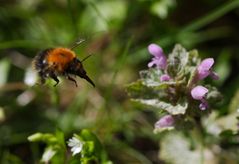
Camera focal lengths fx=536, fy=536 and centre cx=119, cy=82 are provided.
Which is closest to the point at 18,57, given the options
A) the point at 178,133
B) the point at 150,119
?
the point at 150,119

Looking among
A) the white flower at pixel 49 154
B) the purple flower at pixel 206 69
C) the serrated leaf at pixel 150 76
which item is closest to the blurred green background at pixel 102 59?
the white flower at pixel 49 154

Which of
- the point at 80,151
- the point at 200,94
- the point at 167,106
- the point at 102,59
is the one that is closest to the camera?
the point at 200,94

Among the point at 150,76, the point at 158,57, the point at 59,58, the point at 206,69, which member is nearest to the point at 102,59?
the point at 150,76

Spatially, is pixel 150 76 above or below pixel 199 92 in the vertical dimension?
above

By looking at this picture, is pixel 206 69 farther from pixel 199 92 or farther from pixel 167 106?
pixel 167 106

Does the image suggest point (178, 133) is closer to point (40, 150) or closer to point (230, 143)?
point (230, 143)

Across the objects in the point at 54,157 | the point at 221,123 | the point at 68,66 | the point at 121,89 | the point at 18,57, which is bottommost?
the point at 54,157
